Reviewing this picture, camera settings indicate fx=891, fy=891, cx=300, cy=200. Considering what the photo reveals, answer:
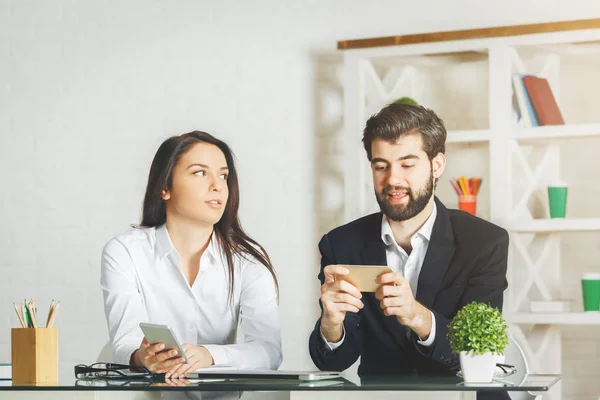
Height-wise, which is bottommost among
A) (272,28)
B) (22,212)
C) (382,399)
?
(382,399)

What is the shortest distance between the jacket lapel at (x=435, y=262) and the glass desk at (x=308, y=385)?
0.45 meters

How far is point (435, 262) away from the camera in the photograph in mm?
2436

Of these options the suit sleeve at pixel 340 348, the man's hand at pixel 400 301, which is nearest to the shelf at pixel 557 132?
the suit sleeve at pixel 340 348

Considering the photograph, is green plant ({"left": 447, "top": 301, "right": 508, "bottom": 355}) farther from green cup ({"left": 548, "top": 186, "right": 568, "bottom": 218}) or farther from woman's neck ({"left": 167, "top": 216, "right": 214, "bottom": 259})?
green cup ({"left": 548, "top": 186, "right": 568, "bottom": 218})

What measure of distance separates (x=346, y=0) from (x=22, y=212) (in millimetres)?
1849

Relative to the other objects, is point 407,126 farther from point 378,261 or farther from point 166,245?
point 166,245

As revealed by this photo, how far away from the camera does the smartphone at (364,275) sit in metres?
2.00

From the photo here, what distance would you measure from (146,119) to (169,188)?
56.9 inches

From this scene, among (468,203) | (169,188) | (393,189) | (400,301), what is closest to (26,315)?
(169,188)

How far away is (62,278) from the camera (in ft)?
13.9

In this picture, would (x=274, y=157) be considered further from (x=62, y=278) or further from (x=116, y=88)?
(x=62, y=278)

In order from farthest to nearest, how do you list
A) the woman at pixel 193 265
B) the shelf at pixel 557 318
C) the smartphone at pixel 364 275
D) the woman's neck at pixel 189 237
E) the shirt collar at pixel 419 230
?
the shelf at pixel 557 318, the woman's neck at pixel 189 237, the woman at pixel 193 265, the shirt collar at pixel 419 230, the smartphone at pixel 364 275

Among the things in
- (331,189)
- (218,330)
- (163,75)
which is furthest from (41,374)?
(163,75)

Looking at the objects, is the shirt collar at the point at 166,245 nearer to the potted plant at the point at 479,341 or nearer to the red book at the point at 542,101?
the potted plant at the point at 479,341
